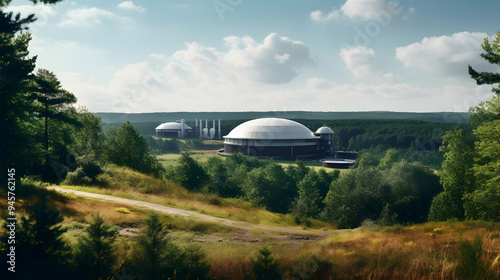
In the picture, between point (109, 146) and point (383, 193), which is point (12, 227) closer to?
point (383, 193)

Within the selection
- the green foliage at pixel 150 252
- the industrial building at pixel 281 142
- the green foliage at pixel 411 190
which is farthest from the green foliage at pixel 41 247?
the industrial building at pixel 281 142

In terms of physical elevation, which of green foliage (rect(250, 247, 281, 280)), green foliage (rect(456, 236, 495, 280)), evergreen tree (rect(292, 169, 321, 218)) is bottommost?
evergreen tree (rect(292, 169, 321, 218))

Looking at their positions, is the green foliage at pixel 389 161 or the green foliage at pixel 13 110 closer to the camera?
the green foliage at pixel 13 110

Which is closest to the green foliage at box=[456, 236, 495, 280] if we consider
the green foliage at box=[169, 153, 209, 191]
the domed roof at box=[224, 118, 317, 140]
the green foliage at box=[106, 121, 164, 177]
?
the green foliage at box=[169, 153, 209, 191]

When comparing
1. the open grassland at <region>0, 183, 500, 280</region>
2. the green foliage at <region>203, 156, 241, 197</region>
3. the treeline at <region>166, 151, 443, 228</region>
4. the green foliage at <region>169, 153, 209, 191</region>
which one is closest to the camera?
the open grassland at <region>0, 183, 500, 280</region>

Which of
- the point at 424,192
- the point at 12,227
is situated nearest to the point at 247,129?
the point at 424,192

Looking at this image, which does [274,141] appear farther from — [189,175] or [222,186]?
[189,175]

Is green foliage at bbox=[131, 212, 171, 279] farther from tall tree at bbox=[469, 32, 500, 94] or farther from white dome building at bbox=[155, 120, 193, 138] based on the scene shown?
white dome building at bbox=[155, 120, 193, 138]

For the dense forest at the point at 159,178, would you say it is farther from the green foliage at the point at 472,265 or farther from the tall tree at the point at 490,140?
the green foliage at the point at 472,265
